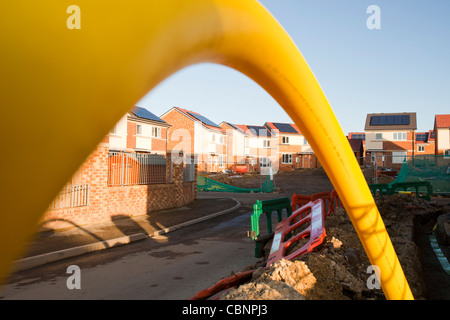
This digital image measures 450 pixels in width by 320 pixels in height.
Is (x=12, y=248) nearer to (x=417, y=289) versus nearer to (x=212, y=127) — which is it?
(x=417, y=289)

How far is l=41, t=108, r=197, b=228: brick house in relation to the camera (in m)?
11.1

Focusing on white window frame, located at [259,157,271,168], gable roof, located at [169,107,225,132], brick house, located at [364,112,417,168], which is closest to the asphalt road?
gable roof, located at [169,107,225,132]

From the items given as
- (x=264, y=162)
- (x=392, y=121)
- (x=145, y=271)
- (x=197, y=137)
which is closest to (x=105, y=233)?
(x=145, y=271)

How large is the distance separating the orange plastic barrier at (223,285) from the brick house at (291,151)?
166 ft

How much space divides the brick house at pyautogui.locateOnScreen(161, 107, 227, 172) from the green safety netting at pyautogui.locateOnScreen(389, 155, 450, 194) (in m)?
27.2

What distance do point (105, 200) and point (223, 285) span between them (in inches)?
361

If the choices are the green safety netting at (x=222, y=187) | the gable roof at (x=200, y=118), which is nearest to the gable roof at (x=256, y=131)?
the gable roof at (x=200, y=118)

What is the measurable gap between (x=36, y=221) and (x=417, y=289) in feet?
19.0

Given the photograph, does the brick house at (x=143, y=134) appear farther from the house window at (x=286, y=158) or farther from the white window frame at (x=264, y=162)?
the house window at (x=286, y=158)

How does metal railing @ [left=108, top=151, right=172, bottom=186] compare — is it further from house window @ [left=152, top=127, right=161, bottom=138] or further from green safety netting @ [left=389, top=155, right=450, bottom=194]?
house window @ [left=152, top=127, right=161, bottom=138]

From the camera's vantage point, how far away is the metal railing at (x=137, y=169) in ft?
43.9
